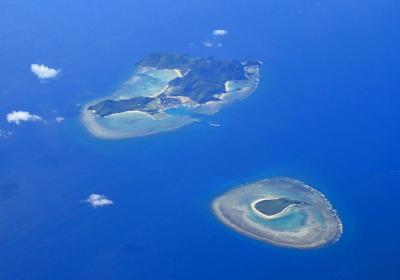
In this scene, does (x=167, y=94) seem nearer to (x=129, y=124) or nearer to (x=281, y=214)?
(x=129, y=124)

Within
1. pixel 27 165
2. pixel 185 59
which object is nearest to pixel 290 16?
pixel 185 59

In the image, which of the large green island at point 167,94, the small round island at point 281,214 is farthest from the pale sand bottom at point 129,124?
the small round island at point 281,214

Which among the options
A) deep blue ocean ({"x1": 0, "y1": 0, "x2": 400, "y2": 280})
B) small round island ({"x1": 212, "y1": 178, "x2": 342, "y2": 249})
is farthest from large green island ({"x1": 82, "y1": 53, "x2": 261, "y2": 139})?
small round island ({"x1": 212, "y1": 178, "x2": 342, "y2": 249})

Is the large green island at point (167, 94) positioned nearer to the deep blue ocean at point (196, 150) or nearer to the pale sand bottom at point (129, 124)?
the pale sand bottom at point (129, 124)

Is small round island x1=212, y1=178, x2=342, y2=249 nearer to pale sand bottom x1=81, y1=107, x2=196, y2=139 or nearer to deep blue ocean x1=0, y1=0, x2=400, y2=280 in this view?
deep blue ocean x1=0, y1=0, x2=400, y2=280

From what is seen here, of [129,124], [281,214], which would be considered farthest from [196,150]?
[281,214]

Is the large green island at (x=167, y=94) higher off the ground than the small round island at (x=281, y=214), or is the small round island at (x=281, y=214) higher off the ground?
the large green island at (x=167, y=94)

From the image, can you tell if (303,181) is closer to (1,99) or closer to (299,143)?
(299,143)
